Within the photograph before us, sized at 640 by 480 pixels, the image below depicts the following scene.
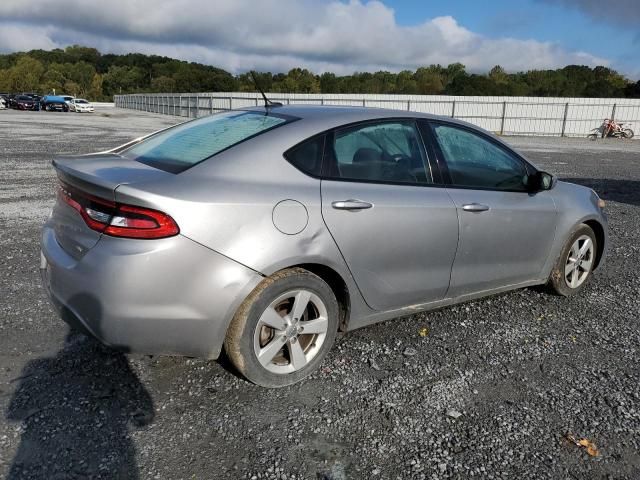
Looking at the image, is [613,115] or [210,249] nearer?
[210,249]

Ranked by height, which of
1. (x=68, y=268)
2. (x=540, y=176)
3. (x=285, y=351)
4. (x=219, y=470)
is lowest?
(x=219, y=470)

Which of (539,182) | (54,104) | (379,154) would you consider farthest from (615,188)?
(54,104)

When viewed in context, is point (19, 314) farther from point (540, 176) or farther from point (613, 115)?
point (613, 115)

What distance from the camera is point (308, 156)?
3.07 m

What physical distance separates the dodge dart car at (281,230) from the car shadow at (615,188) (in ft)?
22.1

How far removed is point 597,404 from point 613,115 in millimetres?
34918

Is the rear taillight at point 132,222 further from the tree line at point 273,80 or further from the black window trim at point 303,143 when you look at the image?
the tree line at point 273,80

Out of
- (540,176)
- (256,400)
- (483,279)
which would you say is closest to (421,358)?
(483,279)

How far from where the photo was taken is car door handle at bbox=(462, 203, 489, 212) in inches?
141

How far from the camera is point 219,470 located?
7.82 ft

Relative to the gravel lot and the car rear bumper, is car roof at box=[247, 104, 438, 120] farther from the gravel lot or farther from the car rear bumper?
the gravel lot

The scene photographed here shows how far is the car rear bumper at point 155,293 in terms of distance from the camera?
2.54 metres

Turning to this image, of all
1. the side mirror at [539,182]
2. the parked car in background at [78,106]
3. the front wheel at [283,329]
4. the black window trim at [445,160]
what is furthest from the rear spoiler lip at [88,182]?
the parked car in background at [78,106]

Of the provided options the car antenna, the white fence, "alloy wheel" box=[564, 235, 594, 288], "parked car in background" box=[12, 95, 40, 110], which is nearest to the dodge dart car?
the car antenna
